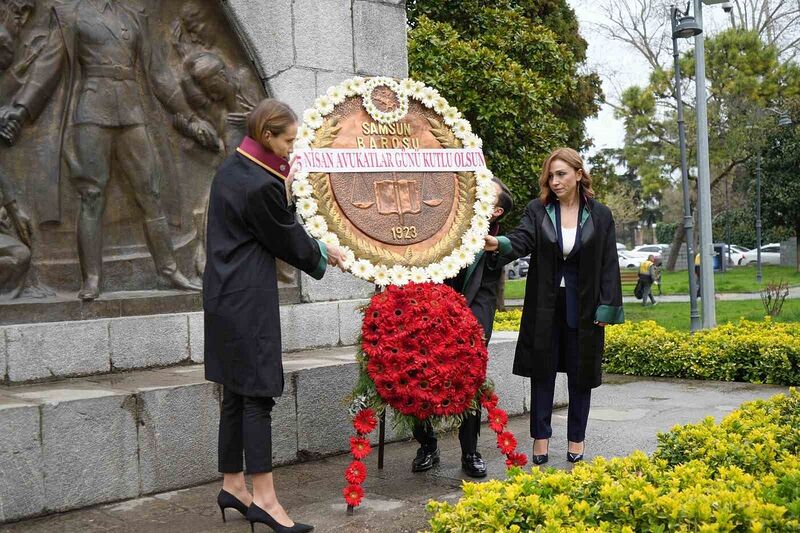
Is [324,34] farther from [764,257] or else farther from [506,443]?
[764,257]

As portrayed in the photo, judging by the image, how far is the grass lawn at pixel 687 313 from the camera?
15.3 metres

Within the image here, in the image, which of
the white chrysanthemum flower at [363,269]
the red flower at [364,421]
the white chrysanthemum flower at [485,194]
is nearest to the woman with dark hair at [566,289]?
the white chrysanthemum flower at [485,194]

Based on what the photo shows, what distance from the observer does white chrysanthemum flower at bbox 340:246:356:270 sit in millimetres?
4281

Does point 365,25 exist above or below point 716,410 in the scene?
above

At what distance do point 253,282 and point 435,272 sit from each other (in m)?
1.10

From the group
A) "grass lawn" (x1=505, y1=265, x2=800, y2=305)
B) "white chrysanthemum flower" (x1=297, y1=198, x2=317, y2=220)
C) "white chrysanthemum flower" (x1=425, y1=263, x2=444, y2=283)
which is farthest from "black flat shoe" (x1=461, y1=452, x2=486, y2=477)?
"grass lawn" (x1=505, y1=265, x2=800, y2=305)

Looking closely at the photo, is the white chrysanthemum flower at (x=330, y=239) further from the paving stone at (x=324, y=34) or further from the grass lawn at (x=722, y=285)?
the grass lawn at (x=722, y=285)

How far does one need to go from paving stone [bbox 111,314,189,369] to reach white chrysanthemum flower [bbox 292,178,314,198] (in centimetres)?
182

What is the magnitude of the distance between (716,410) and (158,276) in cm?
446

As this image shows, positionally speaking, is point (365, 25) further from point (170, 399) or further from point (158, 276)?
point (170, 399)

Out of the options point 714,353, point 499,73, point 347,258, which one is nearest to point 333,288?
point 347,258

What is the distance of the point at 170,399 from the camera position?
479 centimetres

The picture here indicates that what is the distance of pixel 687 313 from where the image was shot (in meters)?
18.3

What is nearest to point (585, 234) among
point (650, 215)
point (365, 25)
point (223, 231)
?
point (223, 231)
